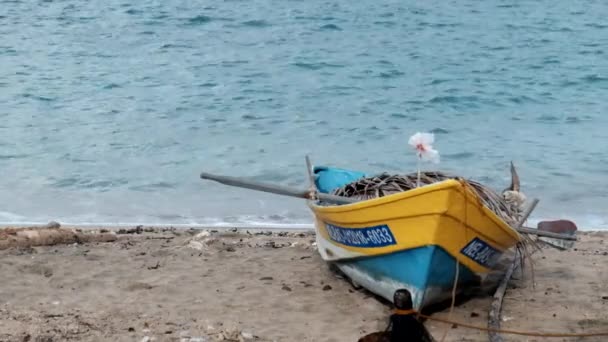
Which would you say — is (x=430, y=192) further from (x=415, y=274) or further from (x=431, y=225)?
(x=415, y=274)

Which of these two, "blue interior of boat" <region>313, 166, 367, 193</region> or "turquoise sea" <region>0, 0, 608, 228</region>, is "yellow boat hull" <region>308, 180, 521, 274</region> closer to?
"blue interior of boat" <region>313, 166, 367, 193</region>

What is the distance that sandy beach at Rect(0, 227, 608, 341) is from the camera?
683cm

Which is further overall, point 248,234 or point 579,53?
point 579,53

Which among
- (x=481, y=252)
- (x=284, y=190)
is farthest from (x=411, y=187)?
(x=284, y=190)

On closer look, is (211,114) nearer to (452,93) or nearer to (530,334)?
(452,93)

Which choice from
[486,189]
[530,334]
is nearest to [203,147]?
[486,189]

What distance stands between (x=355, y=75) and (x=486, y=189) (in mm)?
12358

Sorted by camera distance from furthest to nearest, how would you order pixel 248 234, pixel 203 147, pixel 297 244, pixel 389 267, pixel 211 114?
pixel 211 114 < pixel 203 147 < pixel 248 234 < pixel 297 244 < pixel 389 267

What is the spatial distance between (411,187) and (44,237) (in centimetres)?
399

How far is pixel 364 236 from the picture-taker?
718cm

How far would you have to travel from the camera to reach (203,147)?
1507 centimetres

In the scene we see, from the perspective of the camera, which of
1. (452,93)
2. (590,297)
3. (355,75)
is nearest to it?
(590,297)

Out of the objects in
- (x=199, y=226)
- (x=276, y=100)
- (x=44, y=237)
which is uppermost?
(x=44, y=237)

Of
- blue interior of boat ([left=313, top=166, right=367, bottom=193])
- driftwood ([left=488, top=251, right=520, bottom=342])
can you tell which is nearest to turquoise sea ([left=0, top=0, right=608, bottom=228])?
blue interior of boat ([left=313, top=166, right=367, bottom=193])
